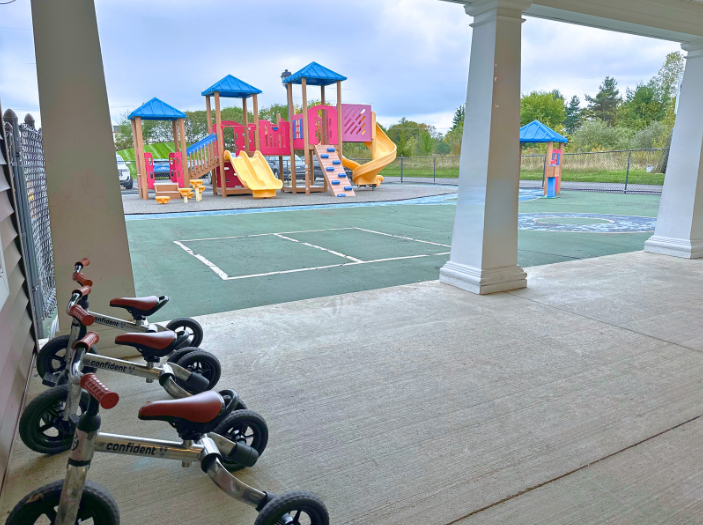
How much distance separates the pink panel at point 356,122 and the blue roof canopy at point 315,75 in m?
2.43

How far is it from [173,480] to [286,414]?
720 millimetres

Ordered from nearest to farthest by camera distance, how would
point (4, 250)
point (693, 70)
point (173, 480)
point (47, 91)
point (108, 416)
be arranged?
point (173, 480) < point (108, 416) < point (4, 250) < point (47, 91) < point (693, 70)

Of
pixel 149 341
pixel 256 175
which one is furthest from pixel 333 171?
pixel 149 341

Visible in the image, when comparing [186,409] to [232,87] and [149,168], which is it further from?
[149,168]

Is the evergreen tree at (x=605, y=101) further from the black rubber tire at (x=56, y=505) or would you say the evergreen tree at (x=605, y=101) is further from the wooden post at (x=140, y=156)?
the black rubber tire at (x=56, y=505)

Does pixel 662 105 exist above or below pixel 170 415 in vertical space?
above

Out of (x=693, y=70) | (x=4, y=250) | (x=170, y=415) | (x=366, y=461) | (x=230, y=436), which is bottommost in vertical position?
(x=366, y=461)

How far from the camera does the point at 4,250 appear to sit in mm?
2988

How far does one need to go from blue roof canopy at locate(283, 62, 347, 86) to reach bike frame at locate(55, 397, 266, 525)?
18.2 m

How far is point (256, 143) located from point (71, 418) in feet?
59.0

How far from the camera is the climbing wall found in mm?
18656

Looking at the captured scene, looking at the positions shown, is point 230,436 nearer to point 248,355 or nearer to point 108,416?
point 108,416

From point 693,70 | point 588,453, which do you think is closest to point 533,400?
point 588,453

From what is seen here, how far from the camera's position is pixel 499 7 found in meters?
4.60
